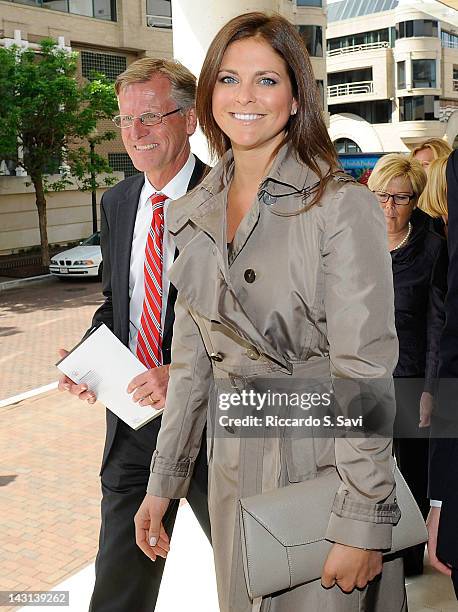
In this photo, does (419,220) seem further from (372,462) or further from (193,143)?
(372,462)

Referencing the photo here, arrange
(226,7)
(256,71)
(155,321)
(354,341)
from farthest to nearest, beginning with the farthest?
1. (226,7)
2. (155,321)
3. (256,71)
4. (354,341)

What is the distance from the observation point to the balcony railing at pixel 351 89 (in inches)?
1981

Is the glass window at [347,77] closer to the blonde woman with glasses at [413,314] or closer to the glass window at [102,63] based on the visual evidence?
the glass window at [102,63]

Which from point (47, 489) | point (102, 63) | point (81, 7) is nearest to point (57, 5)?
point (81, 7)

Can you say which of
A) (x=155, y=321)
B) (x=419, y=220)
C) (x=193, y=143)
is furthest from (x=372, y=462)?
(x=193, y=143)

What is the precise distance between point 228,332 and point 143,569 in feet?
4.80

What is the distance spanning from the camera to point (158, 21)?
30609mm

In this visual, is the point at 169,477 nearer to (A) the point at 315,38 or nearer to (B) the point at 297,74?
(B) the point at 297,74

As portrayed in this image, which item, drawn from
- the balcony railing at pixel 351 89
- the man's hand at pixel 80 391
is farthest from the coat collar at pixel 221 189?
the balcony railing at pixel 351 89

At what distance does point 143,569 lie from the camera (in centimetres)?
318

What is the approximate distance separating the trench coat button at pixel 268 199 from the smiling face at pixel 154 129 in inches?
43.5

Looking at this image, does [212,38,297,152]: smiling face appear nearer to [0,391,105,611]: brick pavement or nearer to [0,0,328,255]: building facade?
[0,391,105,611]: brick pavement

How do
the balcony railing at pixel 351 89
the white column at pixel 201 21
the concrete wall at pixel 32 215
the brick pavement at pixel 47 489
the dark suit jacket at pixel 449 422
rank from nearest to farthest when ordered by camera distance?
the dark suit jacket at pixel 449 422, the white column at pixel 201 21, the brick pavement at pixel 47 489, the concrete wall at pixel 32 215, the balcony railing at pixel 351 89

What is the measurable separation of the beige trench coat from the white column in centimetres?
259
